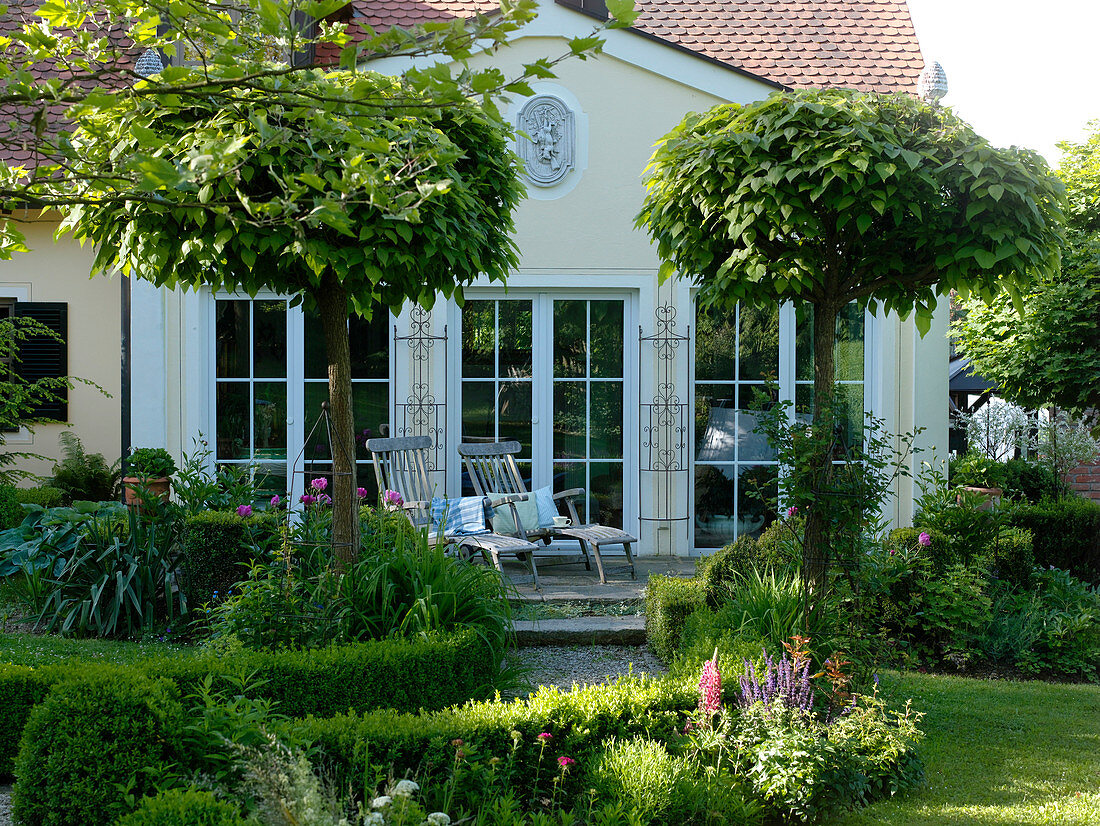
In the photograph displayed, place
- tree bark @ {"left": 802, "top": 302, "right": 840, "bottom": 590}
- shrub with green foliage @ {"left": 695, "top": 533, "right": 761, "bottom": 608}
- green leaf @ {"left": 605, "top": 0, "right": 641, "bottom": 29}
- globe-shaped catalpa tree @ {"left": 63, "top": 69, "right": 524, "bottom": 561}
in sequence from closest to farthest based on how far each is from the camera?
green leaf @ {"left": 605, "top": 0, "right": 641, "bottom": 29} → globe-shaped catalpa tree @ {"left": 63, "top": 69, "right": 524, "bottom": 561} → tree bark @ {"left": 802, "top": 302, "right": 840, "bottom": 590} → shrub with green foliage @ {"left": 695, "top": 533, "right": 761, "bottom": 608}

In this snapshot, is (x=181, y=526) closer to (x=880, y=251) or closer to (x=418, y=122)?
(x=418, y=122)

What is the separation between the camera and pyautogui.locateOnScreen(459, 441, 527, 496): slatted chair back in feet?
25.8

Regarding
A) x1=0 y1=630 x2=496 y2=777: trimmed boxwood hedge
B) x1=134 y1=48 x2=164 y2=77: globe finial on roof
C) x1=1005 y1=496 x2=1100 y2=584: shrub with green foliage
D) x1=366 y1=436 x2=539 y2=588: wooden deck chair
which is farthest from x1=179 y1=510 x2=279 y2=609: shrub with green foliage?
x1=1005 y1=496 x2=1100 y2=584: shrub with green foliage

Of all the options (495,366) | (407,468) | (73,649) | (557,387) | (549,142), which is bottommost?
(73,649)

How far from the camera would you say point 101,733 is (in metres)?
3.02

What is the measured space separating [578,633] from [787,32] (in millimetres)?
7420

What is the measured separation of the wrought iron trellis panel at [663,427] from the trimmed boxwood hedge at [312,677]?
4.47 metres

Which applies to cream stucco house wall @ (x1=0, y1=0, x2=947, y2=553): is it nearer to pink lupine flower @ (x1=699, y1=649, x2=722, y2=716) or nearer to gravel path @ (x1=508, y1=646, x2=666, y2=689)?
gravel path @ (x1=508, y1=646, x2=666, y2=689)

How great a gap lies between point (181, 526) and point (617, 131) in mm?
5066

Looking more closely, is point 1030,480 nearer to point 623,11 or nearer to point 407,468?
point 407,468

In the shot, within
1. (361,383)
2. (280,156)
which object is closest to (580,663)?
(280,156)

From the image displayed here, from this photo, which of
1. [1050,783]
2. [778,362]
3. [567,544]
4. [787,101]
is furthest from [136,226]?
[778,362]

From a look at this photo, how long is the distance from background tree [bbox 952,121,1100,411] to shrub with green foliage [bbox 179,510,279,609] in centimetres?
535

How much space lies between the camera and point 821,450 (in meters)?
4.51
